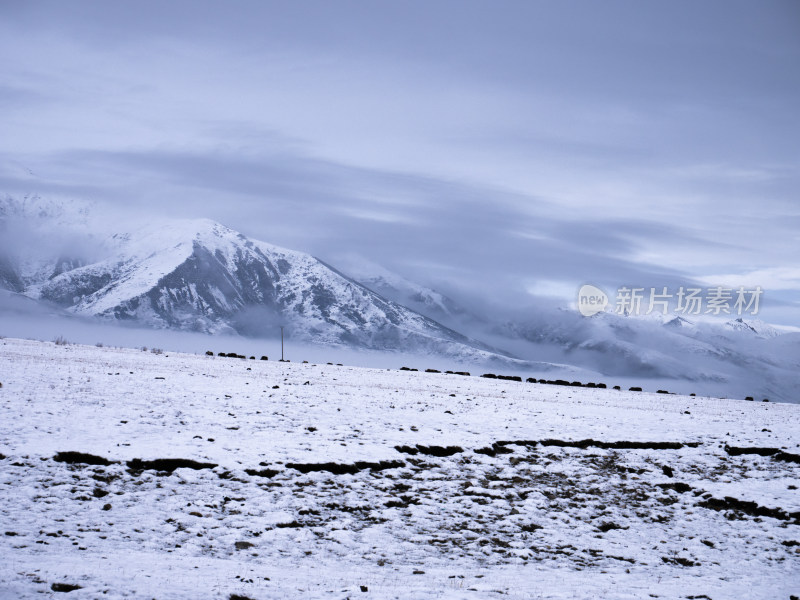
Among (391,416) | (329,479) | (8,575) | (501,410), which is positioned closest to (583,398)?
(501,410)

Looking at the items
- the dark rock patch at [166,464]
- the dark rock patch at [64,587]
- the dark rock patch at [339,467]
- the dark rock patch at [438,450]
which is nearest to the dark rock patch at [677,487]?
the dark rock patch at [438,450]

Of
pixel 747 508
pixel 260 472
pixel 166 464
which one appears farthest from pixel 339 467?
pixel 747 508

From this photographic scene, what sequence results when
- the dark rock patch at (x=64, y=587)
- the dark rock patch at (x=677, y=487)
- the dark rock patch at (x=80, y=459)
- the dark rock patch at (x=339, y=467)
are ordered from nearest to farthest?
the dark rock patch at (x=64, y=587) < the dark rock patch at (x=80, y=459) < the dark rock patch at (x=339, y=467) < the dark rock patch at (x=677, y=487)

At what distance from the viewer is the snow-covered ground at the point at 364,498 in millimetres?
15578

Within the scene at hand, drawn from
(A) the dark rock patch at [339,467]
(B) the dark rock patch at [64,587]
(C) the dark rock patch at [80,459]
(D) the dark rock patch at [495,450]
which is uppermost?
(D) the dark rock patch at [495,450]

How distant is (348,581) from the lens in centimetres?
1524

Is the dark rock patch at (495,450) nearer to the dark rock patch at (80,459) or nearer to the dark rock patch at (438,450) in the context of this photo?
→ the dark rock patch at (438,450)

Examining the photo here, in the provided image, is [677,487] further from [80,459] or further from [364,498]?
[80,459]

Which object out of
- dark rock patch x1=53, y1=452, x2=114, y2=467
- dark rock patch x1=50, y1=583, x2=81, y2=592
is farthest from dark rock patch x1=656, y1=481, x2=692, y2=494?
dark rock patch x1=50, y1=583, x2=81, y2=592

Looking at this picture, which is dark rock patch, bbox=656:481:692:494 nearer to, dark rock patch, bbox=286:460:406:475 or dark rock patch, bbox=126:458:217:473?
dark rock patch, bbox=286:460:406:475

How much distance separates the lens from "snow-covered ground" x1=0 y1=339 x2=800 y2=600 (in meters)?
15.6

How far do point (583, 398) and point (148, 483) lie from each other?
3458 cm

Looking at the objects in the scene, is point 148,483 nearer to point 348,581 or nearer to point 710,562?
point 348,581

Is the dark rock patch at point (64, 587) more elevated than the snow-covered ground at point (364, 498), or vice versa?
the snow-covered ground at point (364, 498)
